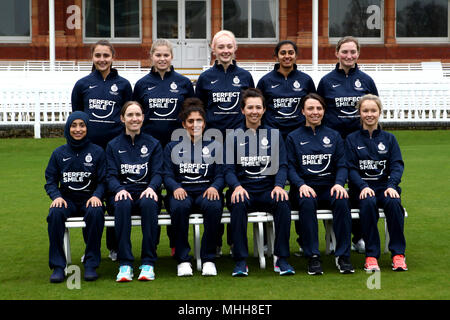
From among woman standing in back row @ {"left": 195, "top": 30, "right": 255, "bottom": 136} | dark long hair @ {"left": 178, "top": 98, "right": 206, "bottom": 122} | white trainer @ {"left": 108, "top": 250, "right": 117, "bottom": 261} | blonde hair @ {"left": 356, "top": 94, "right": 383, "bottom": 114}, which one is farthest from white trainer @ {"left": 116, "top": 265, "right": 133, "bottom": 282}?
blonde hair @ {"left": 356, "top": 94, "right": 383, "bottom": 114}

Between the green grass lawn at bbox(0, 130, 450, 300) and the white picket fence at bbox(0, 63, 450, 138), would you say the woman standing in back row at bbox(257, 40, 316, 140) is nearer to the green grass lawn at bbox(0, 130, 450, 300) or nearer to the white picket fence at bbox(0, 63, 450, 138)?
the green grass lawn at bbox(0, 130, 450, 300)

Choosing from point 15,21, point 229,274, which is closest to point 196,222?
point 229,274

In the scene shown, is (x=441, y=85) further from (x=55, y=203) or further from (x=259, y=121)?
(x=55, y=203)

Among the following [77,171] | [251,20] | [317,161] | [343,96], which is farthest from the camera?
[251,20]

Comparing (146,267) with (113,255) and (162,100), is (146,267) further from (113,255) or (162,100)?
(162,100)

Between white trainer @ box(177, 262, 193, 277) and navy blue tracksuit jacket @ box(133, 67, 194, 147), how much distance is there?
1355mm

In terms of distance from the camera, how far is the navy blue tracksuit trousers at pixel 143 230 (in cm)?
603

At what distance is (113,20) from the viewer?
28281mm

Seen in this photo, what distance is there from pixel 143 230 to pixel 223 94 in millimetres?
1611

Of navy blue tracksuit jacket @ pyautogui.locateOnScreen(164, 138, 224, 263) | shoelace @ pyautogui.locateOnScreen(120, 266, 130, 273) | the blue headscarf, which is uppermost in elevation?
the blue headscarf

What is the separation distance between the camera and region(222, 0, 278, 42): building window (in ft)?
93.8

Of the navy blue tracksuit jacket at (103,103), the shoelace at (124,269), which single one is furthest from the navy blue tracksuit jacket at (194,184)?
the navy blue tracksuit jacket at (103,103)

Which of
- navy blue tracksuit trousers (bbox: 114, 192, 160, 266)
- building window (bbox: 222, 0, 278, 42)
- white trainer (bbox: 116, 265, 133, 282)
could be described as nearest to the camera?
white trainer (bbox: 116, 265, 133, 282)

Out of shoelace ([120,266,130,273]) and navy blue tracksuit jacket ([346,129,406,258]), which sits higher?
navy blue tracksuit jacket ([346,129,406,258])
